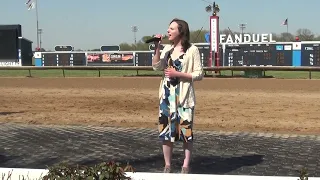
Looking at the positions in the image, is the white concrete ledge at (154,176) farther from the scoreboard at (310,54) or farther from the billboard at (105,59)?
the billboard at (105,59)

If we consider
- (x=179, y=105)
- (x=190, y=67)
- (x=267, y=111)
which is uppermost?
(x=190, y=67)

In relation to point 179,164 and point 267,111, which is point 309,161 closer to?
point 179,164

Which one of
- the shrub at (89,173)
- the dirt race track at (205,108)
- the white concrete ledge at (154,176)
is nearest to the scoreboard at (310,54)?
the dirt race track at (205,108)

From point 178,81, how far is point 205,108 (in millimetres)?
8563

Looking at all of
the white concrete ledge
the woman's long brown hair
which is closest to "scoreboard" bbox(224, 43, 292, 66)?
the woman's long brown hair

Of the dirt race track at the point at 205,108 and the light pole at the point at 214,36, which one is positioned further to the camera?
the light pole at the point at 214,36

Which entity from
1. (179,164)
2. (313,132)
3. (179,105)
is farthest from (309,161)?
(313,132)

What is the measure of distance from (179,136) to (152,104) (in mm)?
9284

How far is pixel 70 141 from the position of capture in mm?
7695

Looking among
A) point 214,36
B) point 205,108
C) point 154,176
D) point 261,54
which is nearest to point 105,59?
point 261,54

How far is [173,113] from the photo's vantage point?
5.04 m

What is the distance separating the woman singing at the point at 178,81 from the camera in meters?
5.00

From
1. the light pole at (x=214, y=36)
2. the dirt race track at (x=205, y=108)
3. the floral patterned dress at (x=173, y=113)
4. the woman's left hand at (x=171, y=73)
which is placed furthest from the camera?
the light pole at (x=214, y=36)

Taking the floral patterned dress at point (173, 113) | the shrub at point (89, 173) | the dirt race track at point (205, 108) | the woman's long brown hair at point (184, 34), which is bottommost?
the dirt race track at point (205, 108)
